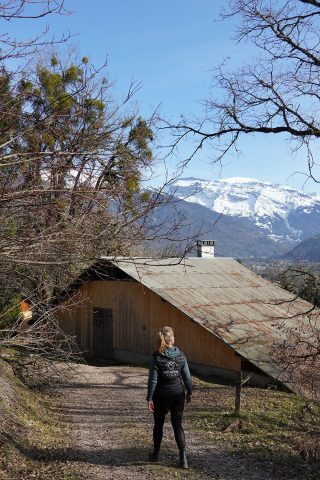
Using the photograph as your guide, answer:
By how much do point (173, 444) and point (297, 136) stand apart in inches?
249

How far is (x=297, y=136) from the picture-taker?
10.7 meters

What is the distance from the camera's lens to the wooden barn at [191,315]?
696 inches

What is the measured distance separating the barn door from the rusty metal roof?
9.89 feet

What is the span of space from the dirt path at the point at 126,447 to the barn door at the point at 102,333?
8.56 m

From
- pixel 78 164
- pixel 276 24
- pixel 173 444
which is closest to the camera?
pixel 78 164

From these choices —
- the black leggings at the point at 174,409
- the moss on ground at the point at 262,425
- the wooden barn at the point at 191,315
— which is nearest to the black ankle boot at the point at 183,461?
the black leggings at the point at 174,409

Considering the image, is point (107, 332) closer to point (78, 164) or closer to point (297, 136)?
point (297, 136)

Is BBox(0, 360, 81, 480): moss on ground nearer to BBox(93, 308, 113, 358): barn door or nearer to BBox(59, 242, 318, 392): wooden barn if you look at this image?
BBox(59, 242, 318, 392): wooden barn

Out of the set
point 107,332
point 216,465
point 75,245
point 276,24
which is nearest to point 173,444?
point 216,465

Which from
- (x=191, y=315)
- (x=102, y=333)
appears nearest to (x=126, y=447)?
(x=191, y=315)

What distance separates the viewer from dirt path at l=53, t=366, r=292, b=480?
7398 millimetres

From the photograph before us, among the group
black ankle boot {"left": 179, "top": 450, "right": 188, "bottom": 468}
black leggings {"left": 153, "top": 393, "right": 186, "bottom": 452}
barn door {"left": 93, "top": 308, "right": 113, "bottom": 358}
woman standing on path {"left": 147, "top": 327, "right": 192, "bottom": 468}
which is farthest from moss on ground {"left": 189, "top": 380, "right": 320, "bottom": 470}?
barn door {"left": 93, "top": 308, "right": 113, "bottom": 358}

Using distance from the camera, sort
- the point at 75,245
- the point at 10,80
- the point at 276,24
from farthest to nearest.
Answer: the point at 276,24, the point at 75,245, the point at 10,80

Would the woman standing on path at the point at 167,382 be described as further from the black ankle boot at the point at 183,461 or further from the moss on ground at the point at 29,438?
the moss on ground at the point at 29,438
